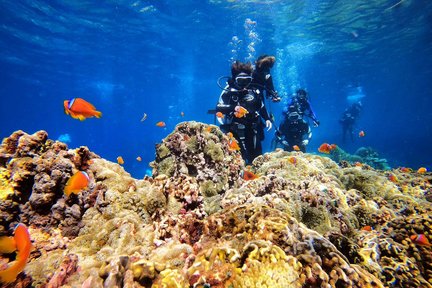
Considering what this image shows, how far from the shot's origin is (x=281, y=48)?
29.5 m

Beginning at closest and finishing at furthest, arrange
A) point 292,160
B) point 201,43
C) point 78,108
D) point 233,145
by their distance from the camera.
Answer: point 78,108, point 233,145, point 292,160, point 201,43

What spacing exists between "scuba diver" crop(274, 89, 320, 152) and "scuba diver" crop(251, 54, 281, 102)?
127 inches

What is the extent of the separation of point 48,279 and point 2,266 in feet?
2.78

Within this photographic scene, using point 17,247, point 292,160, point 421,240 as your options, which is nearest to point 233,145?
point 292,160

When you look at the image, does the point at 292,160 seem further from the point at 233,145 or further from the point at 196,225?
the point at 196,225

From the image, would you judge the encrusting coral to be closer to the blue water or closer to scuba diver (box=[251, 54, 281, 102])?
scuba diver (box=[251, 54, 281, 102])

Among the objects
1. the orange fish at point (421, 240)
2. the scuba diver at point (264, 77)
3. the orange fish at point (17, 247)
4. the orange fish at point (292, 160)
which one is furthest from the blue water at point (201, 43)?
the orange fish at point (17, 247)

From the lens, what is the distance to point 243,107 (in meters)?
7.41

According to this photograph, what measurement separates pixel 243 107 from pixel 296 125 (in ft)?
16.0

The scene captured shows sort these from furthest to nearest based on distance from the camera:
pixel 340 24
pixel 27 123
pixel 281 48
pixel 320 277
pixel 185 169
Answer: pixel 27 123
pixel 281 48
pixel 340 24
pixel 185 169
pixel 320 277

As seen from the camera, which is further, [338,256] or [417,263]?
[417,263]

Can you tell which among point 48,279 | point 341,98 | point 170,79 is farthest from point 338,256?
point 341,98

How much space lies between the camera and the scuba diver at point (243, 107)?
7586 millimetres

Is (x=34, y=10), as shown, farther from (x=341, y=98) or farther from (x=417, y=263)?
(x=341, y=98)
